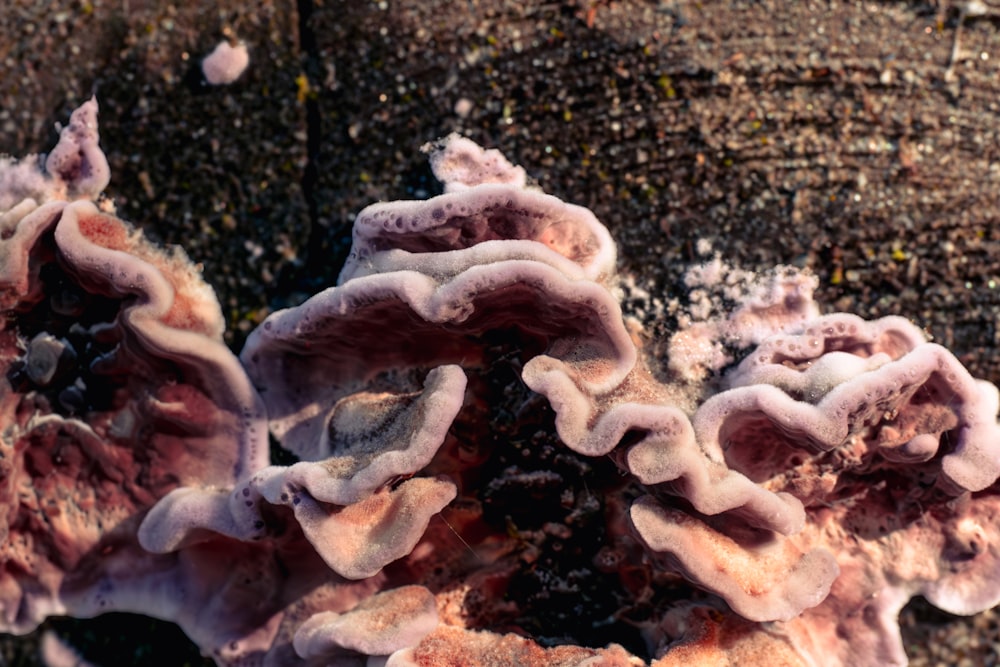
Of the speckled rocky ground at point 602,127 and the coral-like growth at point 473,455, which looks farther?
the speckled rocky ground at point 602,127

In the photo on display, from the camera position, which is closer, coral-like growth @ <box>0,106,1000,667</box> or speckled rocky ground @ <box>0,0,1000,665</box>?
coral-like growth @ <box>0,106,1000,667</box>

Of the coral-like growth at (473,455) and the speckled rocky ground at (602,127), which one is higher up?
the speckled rocky ground at (602,127)

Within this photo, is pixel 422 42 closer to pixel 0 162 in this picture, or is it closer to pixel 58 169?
pixel 58 169

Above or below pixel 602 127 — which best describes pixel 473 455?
below

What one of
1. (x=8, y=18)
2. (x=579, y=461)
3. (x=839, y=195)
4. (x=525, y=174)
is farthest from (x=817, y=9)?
(x=8, y=18)
